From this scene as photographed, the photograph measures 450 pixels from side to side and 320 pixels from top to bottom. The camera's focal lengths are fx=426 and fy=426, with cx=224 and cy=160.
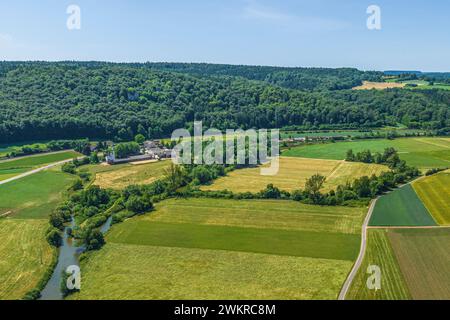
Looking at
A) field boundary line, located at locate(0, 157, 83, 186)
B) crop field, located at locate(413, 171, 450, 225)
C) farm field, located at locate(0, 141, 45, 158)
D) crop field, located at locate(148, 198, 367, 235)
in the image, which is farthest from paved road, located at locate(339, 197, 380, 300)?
farm field, located at locate(0, 141, 45, 158)

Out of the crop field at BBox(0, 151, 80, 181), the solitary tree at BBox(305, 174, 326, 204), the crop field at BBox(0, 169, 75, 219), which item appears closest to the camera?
the crop field at BBox(0, 169, 75, 219)

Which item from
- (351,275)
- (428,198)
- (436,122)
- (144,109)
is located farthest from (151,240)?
(436,122)

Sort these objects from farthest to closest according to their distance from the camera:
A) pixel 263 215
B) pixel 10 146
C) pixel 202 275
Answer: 1. pixel 10 146
2. pixel 263 215
3. pixel 202 275

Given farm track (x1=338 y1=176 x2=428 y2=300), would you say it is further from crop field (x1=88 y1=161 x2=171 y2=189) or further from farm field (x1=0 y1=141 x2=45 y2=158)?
farm field (x1=0 y1=141 x2=45 y2=158)

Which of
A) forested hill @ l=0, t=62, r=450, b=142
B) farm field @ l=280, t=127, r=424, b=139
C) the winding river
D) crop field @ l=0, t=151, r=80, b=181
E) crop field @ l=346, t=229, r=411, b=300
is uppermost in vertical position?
forested hill @ l=0, t=62, r=450, b=142

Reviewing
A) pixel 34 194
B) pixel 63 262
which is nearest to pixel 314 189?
pixel 63 262

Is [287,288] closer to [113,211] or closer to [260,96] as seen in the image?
[113,211]

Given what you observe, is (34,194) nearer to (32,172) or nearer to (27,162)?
(32,172)
